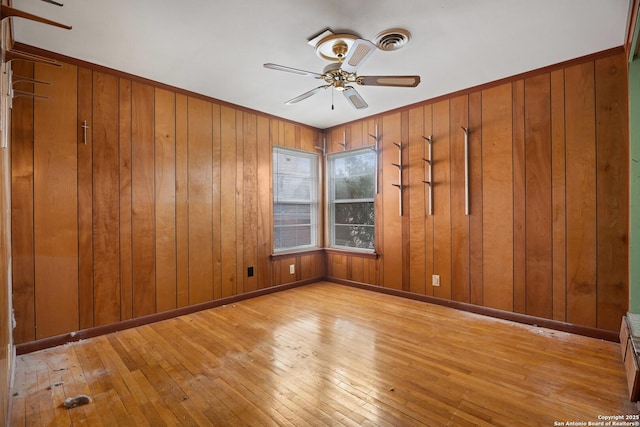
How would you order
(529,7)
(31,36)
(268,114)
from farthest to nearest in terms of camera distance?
(268,114)
(31,36)
(529,7)

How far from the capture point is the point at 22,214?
2482mm

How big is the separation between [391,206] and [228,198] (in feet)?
6.72

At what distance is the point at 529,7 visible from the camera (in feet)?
6.75

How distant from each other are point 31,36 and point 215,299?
2.80 meters

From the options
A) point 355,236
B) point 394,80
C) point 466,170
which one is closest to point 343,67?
point 394,80

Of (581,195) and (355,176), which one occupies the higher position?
(355,176)

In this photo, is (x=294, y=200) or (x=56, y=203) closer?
(x=56, y=203)

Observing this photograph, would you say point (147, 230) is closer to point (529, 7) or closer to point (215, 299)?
point (215, 299)

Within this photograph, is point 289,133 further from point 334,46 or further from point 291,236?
point 334,46

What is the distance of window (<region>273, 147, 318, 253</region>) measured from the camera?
444 cm

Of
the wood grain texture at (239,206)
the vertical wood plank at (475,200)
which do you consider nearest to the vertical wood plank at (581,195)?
the vertical wood plank at (475,200)

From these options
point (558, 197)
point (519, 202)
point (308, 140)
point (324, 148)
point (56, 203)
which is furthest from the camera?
point (324, 148)

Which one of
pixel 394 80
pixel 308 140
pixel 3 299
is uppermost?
pixel 308 140

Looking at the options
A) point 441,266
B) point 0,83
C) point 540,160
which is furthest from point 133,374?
point 540,160
